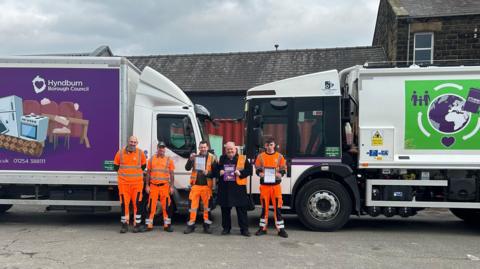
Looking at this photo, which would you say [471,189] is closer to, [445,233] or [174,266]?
[445,233]

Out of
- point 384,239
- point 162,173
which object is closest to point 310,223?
point 384,239

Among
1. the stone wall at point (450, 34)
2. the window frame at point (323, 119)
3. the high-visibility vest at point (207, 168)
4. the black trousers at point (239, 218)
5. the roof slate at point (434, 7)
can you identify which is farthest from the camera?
the roof slate at point (434, 7)

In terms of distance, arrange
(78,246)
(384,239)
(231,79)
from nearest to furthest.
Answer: (78,246), (384,239), (231,79)

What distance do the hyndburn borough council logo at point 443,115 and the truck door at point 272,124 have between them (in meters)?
1.98

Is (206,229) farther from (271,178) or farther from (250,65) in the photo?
(250,65)

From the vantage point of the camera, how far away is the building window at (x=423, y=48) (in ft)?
54.4

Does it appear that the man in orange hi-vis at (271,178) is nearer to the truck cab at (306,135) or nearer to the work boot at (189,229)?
the truck cab at (306,135)

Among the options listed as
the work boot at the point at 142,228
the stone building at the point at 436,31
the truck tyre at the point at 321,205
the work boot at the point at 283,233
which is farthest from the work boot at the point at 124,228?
the stone building at the point at 436,31

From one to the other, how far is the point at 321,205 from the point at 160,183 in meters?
2.77

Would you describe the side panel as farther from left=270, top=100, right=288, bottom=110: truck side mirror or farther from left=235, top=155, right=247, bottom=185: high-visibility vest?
left=235, top=155, right=247, bottom=185: high-visibility vest

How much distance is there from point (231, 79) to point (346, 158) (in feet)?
39.1

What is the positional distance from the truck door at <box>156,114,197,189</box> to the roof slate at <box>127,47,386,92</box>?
10338 mm

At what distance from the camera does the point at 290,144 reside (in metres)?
7.32

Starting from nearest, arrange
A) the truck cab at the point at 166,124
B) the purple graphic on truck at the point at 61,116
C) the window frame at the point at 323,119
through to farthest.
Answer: the window frame at the point at 323,119 < the purple graphic on truck at the point at 61,116 < the truck cab at the point at 166,124
